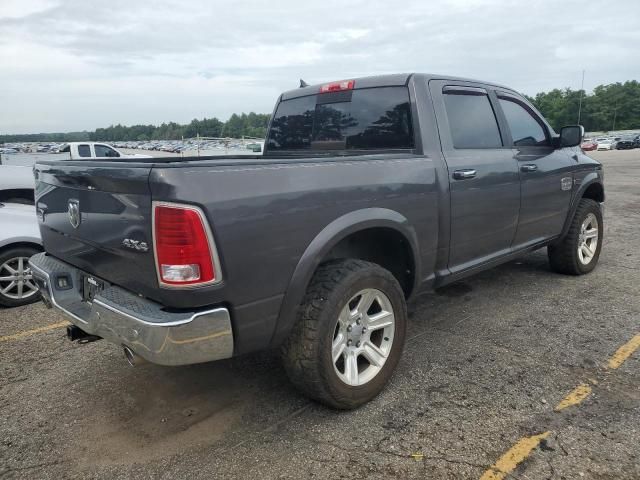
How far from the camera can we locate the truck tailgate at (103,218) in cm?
216

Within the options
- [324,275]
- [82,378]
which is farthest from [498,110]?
[82,378]

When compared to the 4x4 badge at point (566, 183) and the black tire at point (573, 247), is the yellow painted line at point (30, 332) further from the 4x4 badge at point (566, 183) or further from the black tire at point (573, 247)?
the black tire at point (573, 247)

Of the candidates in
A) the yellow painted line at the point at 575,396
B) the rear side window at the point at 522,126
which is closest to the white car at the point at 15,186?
the rear side window at the point at 522,126

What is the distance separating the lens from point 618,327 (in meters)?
3.79

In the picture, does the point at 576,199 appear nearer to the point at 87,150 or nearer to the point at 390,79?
the point at 390,79

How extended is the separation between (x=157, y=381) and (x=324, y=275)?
4.63 ft

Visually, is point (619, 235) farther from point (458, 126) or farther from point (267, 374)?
point (267, 374)

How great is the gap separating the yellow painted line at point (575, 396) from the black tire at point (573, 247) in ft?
7.54

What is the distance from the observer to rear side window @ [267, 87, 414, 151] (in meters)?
3.35

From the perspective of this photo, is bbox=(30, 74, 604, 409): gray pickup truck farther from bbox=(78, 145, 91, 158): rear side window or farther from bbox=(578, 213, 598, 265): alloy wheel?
bbox=(78, 145, 91, 158): rear side window

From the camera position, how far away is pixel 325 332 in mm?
2502

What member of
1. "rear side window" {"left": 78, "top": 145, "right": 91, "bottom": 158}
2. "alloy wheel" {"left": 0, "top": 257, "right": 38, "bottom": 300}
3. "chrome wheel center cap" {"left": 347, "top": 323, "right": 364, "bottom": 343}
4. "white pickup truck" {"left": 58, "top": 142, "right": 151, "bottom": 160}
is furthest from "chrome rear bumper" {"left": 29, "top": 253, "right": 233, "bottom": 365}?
"rear side window" {"left": 78, "top": 145, "right": 91, "bottom": 158}

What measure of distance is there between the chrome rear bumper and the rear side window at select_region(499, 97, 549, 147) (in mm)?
3056

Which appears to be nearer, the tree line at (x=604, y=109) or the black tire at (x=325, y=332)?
the black tire at (x=325, y=332)
